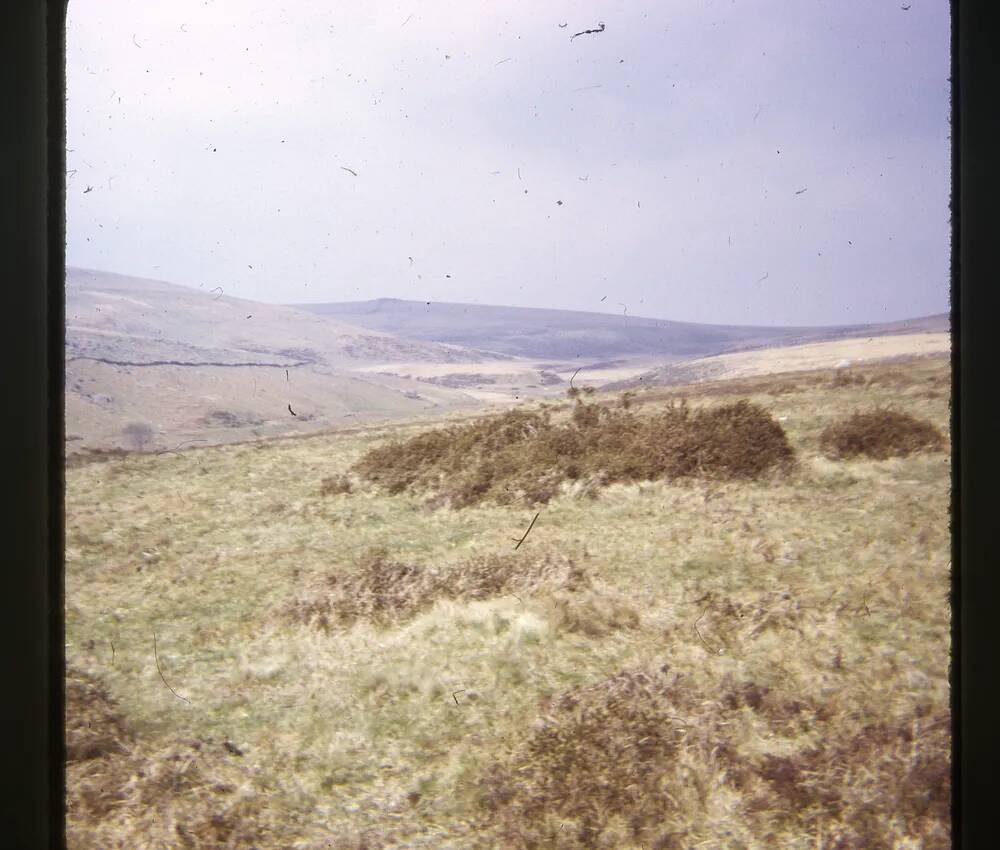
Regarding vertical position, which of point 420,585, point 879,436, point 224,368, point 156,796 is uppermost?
point 224,368

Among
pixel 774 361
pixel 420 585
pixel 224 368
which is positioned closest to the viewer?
pixel 420 585

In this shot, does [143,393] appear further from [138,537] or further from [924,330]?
[924,330]

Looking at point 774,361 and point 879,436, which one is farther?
point 774,361

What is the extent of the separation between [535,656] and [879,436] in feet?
6.23

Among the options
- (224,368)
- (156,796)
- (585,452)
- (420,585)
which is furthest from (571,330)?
(156,796)

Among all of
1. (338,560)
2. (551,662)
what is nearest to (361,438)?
(338,560)

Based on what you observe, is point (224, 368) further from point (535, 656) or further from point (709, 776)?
point (709, 776)

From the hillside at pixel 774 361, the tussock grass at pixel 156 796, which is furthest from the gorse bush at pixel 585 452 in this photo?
the tussock grass at pixel 156 796

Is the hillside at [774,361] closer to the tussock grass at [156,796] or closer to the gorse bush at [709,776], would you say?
the gorse bush at [709,776]

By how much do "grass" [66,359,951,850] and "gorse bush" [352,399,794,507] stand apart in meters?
0.08

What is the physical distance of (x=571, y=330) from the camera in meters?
3.24

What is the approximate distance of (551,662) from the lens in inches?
109

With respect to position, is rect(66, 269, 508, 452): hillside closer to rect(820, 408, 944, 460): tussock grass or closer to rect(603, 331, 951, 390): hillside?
rect(603, 331, 951, 390): hillside

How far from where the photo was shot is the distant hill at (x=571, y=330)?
314 centimetres
